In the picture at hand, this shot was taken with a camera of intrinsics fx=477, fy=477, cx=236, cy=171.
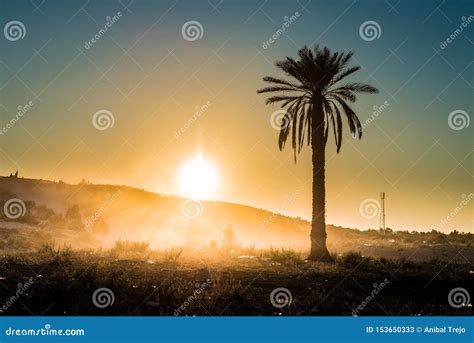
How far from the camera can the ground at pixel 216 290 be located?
31.9 ft

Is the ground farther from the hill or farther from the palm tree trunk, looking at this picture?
the hill

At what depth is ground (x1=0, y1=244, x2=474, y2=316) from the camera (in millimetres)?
9734

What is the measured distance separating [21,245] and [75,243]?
20.4ft

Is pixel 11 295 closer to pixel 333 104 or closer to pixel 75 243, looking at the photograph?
pixel 333 104

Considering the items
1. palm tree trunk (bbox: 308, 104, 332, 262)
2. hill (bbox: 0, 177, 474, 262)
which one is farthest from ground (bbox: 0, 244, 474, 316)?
hill (bbox: 0, 177, 474, 262)

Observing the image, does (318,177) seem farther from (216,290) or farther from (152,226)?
(152,226)

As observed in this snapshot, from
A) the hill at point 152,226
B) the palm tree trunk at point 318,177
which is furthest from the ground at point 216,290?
the hill at point 152,226

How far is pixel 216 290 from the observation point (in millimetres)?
11164

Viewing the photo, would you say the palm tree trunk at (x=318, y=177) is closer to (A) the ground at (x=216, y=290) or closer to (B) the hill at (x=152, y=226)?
(A) the ground at (x=216, y=290)

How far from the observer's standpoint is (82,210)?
62.2 m

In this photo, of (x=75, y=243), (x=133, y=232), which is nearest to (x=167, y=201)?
(x=133, y=232)

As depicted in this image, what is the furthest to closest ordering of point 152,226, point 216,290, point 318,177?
1. point 152,226
2. point 318,177
3. point 216,290

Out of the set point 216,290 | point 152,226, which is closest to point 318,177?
point 216,290
